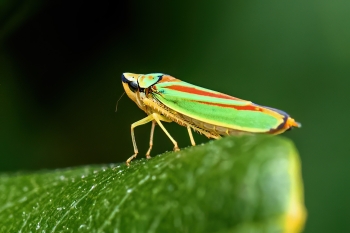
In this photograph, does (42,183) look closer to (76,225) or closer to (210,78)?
(76,225)

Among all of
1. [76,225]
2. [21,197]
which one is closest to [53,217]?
[76,225]

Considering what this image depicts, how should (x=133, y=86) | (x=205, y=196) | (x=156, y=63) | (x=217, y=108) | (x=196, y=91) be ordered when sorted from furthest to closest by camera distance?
(x=156, y=63) → (x=133, y=86) → (x=196, y=91) → (x=217, y=108) → (x=205, y=196)

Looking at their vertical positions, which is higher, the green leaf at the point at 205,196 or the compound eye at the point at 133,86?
the compound eye at the point at 133,86

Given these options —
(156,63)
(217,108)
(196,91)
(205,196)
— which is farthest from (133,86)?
(156,63)

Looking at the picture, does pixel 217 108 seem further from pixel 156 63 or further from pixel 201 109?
pixel 156 63

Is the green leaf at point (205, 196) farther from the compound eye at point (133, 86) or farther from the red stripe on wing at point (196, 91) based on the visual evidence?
the compound eye at point (133, 86)

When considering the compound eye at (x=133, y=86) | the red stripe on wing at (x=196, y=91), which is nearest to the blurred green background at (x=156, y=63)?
the compound eye at (x=133, y=86)

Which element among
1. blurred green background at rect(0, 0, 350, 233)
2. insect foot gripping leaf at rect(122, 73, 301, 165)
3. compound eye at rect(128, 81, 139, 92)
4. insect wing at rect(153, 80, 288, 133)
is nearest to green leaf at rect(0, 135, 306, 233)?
insect foot gripping leaf at rect(122, 73, 301, 165)

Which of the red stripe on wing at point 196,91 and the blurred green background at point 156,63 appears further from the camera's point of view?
the blurred green background at point 156,63
